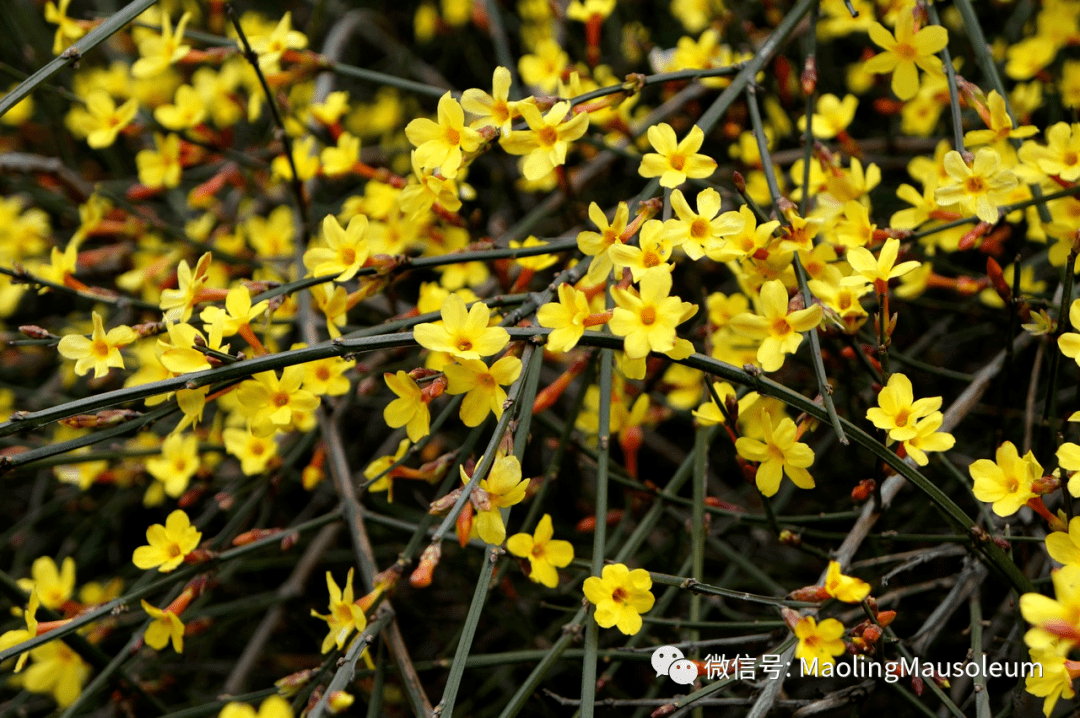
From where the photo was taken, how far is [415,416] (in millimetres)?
1167

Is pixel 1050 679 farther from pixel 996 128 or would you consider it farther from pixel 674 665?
pixel 996 128

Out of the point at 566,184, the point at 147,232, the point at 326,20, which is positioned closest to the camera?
the point at 566,184

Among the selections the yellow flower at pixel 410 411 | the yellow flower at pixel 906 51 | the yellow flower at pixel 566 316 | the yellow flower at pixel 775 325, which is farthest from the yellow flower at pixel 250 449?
the yellow flower at pixel 906 51

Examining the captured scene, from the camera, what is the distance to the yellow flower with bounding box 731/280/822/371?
1.10m

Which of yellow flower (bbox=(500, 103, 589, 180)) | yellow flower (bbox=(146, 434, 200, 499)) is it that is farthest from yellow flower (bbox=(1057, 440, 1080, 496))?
yellow flower (bbox=(146, 434, 200, 499))

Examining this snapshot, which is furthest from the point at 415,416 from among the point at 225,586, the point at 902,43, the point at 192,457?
the point at 225,586

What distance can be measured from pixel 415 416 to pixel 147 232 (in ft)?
4.57

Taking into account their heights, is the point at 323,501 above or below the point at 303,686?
below

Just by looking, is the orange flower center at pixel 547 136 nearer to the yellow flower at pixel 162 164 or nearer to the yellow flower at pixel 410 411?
the yellow flower at pixel 410 411

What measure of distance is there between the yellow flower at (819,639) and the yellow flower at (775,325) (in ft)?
1.21

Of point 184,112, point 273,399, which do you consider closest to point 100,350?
point 273,399

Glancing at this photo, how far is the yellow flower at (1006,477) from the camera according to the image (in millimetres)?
1132

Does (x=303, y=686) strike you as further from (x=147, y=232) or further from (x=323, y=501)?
(x=147, y=232)

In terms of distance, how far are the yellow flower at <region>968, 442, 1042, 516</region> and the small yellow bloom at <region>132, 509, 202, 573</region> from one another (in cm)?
127
